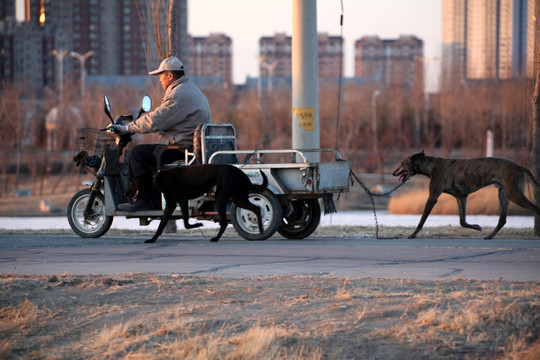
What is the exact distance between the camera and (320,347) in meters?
5.96

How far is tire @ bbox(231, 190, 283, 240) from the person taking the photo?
11.2 m

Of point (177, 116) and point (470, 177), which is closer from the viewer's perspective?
point (177, 116)

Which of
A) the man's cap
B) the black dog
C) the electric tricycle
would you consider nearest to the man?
the man's cap

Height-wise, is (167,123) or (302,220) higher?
(167,123)

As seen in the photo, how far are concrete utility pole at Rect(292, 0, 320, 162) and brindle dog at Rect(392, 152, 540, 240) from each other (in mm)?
2366

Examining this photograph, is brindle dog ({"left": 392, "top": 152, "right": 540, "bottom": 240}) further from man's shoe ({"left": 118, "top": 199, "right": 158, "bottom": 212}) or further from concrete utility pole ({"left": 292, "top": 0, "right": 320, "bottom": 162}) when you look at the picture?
man's shoe ({"left": 118, "top": 199, "right": 158, "bottom": 212})

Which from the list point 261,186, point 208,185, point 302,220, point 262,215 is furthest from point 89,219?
point 302,220

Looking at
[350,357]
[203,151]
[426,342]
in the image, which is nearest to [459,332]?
[426,342]

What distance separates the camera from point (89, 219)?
12.4 m

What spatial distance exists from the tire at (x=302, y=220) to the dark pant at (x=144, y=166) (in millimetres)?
1710

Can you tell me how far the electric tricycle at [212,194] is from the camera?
11.3 meters

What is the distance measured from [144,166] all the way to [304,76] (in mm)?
3745

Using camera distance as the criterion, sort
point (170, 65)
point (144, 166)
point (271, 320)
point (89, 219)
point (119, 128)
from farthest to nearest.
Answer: point (89, 219)
point (119, 128)
point (170, 65)
point (144, 166)
point (271, 320)

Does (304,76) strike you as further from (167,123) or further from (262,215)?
(262,215)
